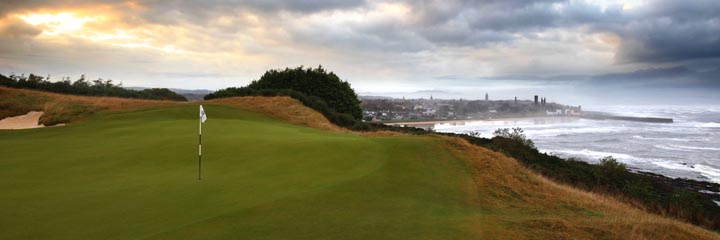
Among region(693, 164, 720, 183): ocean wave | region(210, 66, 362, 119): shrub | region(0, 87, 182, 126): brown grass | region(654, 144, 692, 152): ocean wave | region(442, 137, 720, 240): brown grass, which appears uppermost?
region(210, 66, 362, 119): shrub

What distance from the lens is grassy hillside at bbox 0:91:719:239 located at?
7504 mm

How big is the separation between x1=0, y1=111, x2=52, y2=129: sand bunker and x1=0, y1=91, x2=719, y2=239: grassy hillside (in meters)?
15.6

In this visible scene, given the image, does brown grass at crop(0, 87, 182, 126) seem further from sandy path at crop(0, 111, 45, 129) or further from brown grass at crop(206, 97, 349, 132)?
brown grass at crop(206, 97, 349, 132)

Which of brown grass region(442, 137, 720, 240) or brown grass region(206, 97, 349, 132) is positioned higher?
brown grass region(206, 97, 349, 132)

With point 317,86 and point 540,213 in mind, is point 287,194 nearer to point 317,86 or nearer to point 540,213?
point 540,213

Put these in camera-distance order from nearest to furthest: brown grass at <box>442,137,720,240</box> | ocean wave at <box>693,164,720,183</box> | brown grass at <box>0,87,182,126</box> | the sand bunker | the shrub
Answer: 1. brown grass at <box>442,137,720,240</box>
2. brown grass at <box>0,87,182,126</box>
3. the sand bunker
4. ocean wave at <box>693,164,720,183</box>
5. the shrub

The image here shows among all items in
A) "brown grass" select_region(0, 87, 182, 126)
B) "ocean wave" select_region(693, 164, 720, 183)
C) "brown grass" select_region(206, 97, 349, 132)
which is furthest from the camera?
"ocean wave" select_region(693, 164, 720, 183)

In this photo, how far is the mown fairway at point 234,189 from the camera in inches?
291

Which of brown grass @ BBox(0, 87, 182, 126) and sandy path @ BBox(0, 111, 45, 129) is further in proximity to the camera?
sandy path @ BBox(0, 111, 45, 129)

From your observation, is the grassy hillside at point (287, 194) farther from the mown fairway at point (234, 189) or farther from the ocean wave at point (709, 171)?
the ocean wave at point (709, 171)

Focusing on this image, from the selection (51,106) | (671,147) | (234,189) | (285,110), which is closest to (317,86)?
(285,110)

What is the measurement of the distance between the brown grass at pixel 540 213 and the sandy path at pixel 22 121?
98.5 feet

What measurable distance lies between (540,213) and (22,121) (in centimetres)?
3554

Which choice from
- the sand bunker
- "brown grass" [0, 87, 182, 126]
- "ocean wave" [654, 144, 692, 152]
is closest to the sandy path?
the sand bunker
